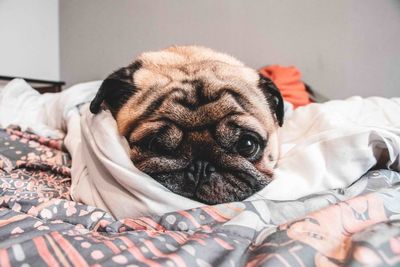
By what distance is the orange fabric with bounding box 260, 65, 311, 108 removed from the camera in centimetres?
201

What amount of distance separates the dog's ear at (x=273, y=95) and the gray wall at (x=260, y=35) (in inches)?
55.2

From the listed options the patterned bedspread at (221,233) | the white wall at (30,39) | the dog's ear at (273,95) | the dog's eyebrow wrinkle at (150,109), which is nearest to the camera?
the patterned bedspread at (221,233)

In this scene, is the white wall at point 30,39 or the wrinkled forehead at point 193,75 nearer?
the wrinkled forehead at point 193,75

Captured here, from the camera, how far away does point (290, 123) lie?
1.32m

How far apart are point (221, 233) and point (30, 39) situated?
2576mm

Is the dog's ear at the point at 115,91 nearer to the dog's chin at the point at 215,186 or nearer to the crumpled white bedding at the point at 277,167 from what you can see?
the crumpled white bedding at the point at 277,167

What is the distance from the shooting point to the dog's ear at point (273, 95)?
1.05 meters

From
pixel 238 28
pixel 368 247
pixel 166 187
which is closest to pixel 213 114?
pixel 166 187

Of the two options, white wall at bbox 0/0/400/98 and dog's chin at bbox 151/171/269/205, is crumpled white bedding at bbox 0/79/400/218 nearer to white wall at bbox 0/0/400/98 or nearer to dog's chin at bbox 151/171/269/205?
dog's chin at bbox 151/171/269/205

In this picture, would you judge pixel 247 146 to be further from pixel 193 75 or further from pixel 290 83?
pixel 290 83

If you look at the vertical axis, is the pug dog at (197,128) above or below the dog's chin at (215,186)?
above

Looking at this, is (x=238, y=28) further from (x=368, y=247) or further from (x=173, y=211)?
(x=368, y=247)

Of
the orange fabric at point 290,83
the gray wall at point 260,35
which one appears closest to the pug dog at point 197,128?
the orange fabric at point 290,83

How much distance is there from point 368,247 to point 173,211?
0.40 meters
